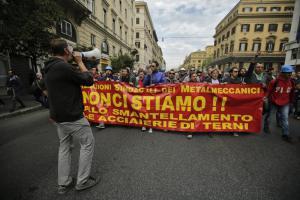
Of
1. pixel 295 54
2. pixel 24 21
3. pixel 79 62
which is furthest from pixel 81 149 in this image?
pixel 295 54

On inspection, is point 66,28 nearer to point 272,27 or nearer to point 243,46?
point 243,46

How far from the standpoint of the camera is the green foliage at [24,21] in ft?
21.6

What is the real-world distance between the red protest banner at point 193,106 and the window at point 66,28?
12.0 meters

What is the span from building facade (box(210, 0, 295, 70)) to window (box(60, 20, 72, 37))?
131 feet

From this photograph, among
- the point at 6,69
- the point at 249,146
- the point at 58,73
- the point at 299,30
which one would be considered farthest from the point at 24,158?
the point at 299,30

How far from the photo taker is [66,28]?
13.8 meters

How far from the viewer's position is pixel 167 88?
4.25 metres

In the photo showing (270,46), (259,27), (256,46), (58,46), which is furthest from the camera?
(256,46)

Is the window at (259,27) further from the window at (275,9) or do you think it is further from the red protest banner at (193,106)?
the red protest banner at (193,106)

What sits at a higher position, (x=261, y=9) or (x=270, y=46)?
(x=261, y=9)

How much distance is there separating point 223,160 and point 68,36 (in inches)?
618

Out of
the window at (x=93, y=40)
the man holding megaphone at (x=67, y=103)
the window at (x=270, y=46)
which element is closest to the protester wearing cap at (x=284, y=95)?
the man holding megaphone at (x=67, y=103)

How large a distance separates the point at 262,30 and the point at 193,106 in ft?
159

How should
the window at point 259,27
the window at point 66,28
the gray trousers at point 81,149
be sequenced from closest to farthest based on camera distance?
the gray trousers at point 81,149
the window at point 66,28
the window at point 259,27
